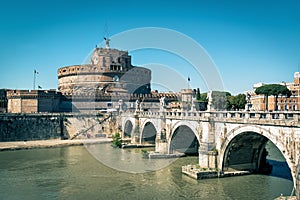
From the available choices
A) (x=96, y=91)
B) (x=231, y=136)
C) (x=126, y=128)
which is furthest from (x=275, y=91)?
(x=231, y=136)

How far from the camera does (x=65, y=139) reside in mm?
42594

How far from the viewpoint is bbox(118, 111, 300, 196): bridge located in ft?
45.2

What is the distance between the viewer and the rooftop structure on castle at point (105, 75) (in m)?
57.2

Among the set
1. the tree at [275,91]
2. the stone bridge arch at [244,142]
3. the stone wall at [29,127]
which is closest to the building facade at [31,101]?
the stone wall at [29,127]

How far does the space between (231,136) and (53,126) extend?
31.4 meters

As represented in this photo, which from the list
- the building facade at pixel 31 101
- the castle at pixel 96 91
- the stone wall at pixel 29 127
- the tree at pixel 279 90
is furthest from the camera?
the tree at pixel 279 90

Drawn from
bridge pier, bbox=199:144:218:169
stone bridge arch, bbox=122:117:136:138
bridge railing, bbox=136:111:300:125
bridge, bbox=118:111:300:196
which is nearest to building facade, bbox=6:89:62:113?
stone bridge arch, bbox=122:117:136:138

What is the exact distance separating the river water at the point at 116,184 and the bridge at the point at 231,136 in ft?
4.86

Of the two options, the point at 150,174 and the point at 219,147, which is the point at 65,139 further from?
the point at 219,147

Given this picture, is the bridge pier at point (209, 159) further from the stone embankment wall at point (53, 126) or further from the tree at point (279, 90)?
the tree at point (279, 90)

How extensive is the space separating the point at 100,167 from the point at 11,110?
3100cm

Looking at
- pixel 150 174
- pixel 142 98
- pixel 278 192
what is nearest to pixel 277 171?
pixel 278 192

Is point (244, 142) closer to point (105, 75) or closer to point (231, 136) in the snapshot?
point (231, 136)

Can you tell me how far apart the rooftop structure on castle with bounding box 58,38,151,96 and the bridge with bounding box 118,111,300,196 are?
1050 inches
